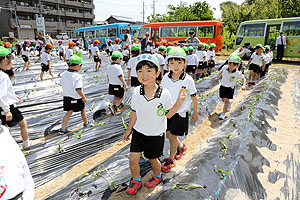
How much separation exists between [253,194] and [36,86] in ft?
29.1

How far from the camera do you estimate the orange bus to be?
19828mm

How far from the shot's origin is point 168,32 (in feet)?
71.4

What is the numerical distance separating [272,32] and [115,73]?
16.8 m

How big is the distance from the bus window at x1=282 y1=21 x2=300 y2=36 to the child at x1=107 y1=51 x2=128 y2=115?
1637cm

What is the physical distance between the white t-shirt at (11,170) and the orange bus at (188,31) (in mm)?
18430

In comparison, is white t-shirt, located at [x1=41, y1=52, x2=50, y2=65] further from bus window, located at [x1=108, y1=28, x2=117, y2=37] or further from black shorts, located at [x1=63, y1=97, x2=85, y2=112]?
bus window, located at [x1=108, y1=28, x2=117, y2=37]

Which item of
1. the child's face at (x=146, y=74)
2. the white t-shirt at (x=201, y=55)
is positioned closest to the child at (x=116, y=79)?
the child's face at (x=146, y=74)

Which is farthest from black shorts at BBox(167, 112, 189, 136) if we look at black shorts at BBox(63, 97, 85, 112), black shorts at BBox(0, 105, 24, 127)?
black shorts at BBox(0, 105, 24, 127)

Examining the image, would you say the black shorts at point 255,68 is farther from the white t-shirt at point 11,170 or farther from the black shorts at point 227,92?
the white t-shirt at point 11,170

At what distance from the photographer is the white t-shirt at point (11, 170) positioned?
48.8 inches

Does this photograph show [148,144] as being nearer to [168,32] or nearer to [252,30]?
[252,30]

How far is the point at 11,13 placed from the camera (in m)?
42.4

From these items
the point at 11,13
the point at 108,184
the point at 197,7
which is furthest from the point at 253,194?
the point at 11,13

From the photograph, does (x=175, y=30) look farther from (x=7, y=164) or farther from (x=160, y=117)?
(x=7, y=164)
